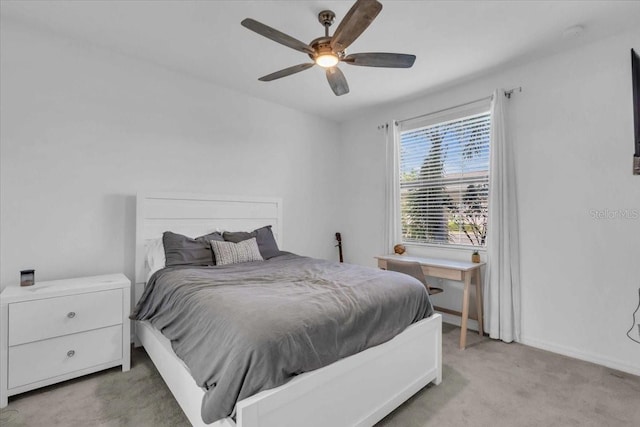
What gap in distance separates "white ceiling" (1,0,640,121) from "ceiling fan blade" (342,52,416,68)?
39cm

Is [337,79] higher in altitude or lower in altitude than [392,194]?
higher

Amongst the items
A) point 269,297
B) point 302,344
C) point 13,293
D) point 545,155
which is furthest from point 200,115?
point 545,155

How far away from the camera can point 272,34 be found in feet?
5.93

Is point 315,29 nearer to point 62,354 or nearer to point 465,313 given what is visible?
point 465,313

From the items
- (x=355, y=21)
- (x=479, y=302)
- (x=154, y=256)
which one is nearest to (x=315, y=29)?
(x=355, y=21)

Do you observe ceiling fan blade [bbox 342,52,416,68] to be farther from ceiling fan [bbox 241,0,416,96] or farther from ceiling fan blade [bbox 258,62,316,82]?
ceiling fan blade [bbox 258,62,316,82]

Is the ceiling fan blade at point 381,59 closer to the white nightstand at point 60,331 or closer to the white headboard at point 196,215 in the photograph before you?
the white headboard at point 196,215

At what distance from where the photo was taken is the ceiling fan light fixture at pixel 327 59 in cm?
198

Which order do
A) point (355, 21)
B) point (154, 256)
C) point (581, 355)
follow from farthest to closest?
point (154, 256) < point (581, 355) < point (355, 21)

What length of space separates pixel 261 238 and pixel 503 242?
2384 millimetres

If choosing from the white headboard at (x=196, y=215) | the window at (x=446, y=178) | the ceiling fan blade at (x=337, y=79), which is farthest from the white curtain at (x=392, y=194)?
the ceiling fan blade at (x=337, y=79)

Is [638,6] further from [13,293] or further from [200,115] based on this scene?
[13,293]

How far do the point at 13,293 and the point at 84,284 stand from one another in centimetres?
36

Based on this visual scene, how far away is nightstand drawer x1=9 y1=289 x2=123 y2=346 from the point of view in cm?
192
